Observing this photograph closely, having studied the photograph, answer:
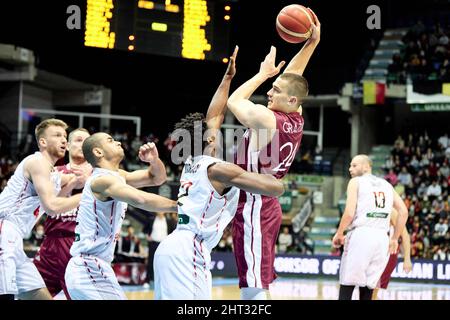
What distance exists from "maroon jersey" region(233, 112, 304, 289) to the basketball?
32.3 inches

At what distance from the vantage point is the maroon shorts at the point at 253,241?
5.07 metres

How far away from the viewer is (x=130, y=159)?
20016 mm

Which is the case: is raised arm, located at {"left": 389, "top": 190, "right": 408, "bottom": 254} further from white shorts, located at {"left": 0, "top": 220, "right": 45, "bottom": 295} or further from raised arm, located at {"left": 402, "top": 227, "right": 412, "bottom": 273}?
white shorts, located at {"left": 0, "top": 220, "right": 45, "bottom": 295}

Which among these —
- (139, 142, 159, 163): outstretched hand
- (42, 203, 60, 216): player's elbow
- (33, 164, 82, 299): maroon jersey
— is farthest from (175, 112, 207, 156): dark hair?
(33, 164, 82, 299): maroon jersey

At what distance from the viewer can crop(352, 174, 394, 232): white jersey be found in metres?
7.62

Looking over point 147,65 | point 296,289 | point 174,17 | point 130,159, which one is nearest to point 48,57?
point 130,159

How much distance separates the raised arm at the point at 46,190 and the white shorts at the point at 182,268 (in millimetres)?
1219

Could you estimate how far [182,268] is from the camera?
4.50 m

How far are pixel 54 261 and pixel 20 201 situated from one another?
693 millimetres

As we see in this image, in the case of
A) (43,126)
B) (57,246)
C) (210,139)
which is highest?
(43,126)

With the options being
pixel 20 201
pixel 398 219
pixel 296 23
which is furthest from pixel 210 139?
pixel 398 219

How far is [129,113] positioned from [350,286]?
15969 millimetres

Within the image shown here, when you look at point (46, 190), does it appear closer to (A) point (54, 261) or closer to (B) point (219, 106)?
(A) point (54, 261)
